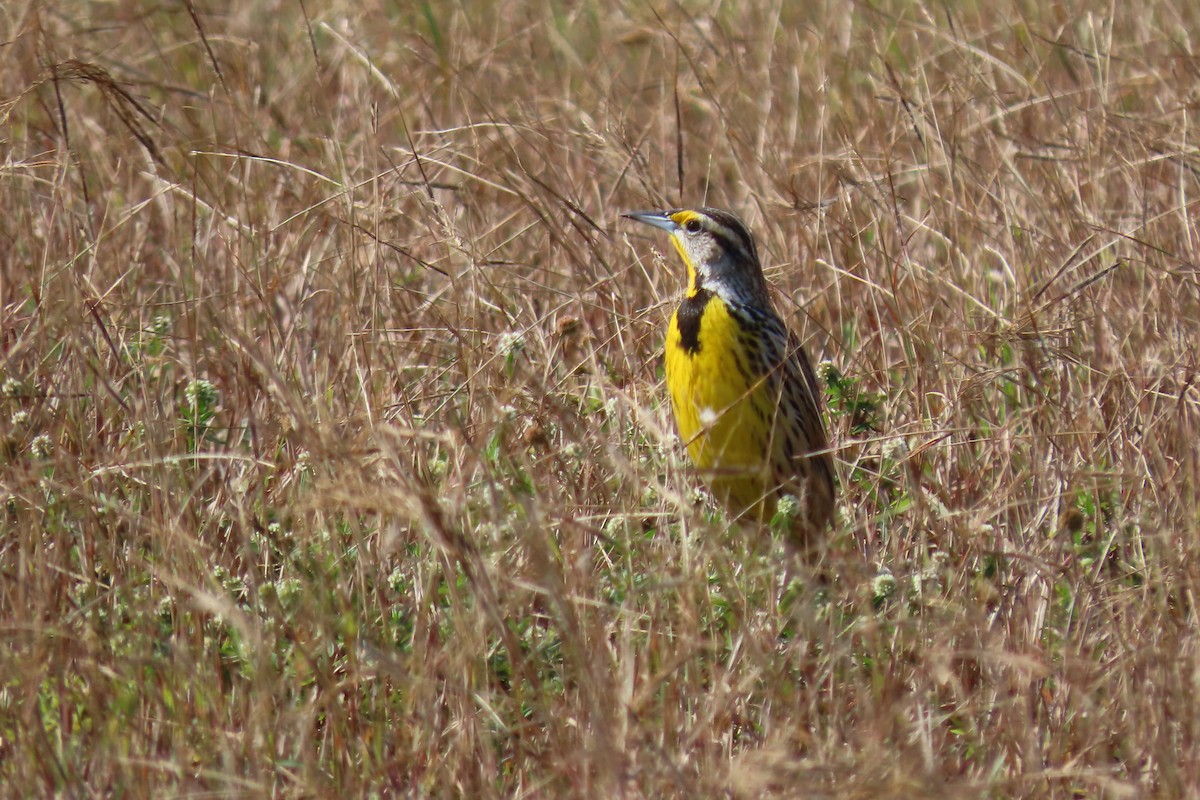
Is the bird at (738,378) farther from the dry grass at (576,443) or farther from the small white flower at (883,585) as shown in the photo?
the small white flower at (883,585)

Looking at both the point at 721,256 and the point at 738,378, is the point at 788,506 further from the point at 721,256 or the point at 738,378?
the point at 721,256

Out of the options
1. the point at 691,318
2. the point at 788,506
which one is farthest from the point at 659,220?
the point at 788,506

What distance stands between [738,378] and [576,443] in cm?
101

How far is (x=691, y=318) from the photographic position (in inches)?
166

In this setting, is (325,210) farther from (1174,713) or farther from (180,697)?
(1174,713)

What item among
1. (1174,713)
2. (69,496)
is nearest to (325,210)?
(69,496)

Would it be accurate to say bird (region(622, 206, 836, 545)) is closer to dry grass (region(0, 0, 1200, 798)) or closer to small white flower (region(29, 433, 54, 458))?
dry grass (region(0, 0, 1200, 798))

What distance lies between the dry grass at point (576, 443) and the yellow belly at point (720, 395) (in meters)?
0.16

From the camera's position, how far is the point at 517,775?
304 centimetres

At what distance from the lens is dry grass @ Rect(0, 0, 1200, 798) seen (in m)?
2.89

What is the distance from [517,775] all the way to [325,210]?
210 cm

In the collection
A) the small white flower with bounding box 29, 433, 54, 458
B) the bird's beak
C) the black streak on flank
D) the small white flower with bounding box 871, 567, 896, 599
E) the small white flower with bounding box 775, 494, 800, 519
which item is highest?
the bird's beak

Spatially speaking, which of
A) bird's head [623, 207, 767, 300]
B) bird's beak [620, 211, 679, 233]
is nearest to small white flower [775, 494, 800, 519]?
bird's head [623, 207, 767, 300]

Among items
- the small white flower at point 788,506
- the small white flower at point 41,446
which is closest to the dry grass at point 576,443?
the small white flower at point 41,446
